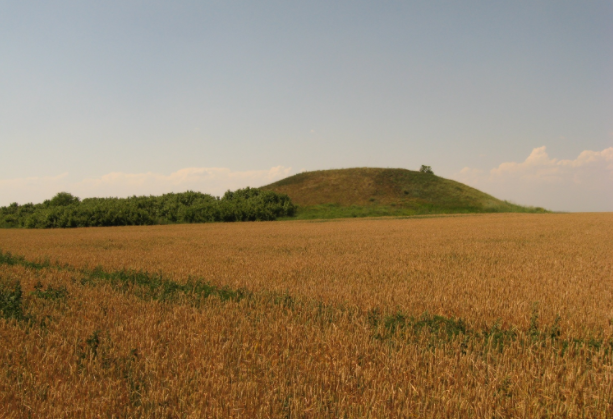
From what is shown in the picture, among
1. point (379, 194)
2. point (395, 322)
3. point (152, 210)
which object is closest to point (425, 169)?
point (379, 194)

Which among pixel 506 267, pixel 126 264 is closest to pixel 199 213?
pixel 126 264

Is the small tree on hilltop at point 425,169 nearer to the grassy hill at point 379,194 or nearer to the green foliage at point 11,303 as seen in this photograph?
the grassy hill at point 379,194

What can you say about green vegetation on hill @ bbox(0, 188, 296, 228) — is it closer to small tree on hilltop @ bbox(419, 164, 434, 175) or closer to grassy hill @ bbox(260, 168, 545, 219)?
grassy hill @ bbox(260, 168, 545, 219)

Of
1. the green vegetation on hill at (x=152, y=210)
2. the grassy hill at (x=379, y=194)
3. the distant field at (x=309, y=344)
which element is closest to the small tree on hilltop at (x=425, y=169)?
the grassy hill at (x=379, y=194)

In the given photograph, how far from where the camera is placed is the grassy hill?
67363 millimetres

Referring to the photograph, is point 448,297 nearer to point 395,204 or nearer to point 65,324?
point 65,324

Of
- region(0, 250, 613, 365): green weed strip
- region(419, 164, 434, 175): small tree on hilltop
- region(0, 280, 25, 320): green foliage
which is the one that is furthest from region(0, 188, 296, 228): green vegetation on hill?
region(419, 164, 434, 175): small tree on hilltop

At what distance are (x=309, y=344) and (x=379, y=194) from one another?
75.9m

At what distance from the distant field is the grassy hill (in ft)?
173

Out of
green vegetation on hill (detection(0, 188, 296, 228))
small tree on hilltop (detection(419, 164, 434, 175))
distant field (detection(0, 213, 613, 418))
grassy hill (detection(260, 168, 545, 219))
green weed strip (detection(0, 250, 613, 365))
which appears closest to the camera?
distant field (detection(0, 213, 613, 418))

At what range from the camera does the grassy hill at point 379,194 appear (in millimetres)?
67363

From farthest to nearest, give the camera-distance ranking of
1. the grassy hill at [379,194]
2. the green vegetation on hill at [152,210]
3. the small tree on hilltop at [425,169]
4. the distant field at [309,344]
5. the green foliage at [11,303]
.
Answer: the small tree on hilltop at [425,169] → the grassy hill at [379,194] → the green vegetation on hill at [152,210] → the green foliage at [11,303] → the distant field at [309,344]

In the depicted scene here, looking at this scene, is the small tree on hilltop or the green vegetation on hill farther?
the small tree on hilltop

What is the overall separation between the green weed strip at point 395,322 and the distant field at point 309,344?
0.03 metres
